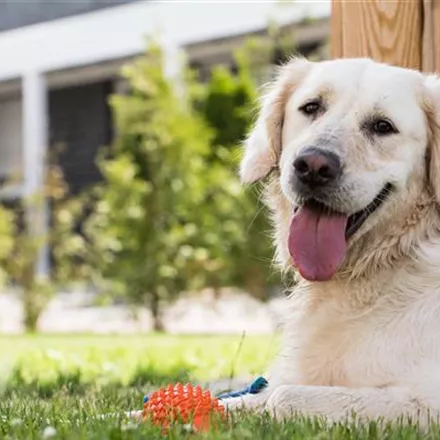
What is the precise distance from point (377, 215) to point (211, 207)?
8.58 metres

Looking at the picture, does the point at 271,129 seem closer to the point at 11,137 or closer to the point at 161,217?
the point at 161,217

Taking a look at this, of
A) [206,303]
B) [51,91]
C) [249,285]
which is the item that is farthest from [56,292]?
[51,91]

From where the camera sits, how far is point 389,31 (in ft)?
14.9

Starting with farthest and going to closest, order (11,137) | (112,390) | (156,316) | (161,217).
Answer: (11,137)
(156,316)
(161,217)
(112,390)

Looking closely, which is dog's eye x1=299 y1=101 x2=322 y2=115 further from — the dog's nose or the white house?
the white house

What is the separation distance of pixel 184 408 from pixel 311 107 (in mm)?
1215

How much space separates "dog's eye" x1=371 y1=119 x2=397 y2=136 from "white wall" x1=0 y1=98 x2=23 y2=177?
23585mm

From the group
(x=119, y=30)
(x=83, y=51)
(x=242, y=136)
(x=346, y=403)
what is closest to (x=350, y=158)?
(x=346, y=403)

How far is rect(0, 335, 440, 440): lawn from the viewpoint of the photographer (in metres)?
2.64

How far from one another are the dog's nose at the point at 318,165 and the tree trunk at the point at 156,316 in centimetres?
933

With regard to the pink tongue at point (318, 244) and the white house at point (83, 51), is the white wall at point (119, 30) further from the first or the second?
the pink tongue at point (318, 244)

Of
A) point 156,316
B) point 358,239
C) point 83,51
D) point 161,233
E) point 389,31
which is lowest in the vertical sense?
point 156,316

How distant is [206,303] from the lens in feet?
41.2

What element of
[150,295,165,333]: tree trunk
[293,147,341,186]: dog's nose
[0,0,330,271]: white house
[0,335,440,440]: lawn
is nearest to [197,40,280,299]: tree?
[150,295,165,333]: tree trunk
